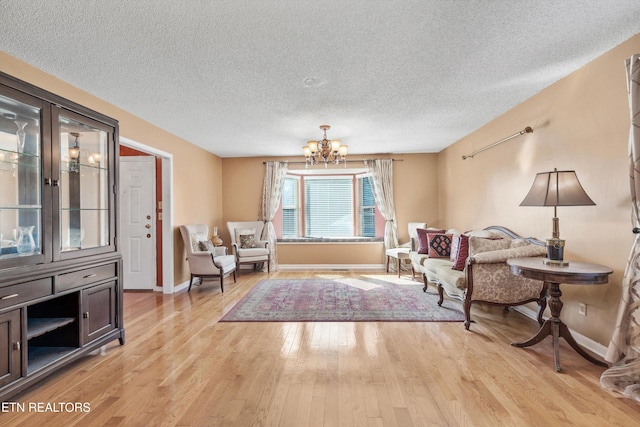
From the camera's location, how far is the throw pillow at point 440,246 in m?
4.54

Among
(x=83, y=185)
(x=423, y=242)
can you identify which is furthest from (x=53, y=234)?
(x=423, y=242)

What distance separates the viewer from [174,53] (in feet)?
Result: 7.77

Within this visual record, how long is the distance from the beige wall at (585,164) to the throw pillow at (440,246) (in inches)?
30.6

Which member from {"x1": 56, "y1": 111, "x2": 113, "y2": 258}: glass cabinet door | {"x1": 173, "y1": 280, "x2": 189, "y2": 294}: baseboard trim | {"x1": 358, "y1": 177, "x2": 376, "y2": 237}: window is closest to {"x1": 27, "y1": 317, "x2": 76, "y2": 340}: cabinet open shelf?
{"x1": 56, "y1": 111, "x2": 113, "y2": 258}: glass cabinet door

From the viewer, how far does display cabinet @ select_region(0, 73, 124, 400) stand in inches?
77.8

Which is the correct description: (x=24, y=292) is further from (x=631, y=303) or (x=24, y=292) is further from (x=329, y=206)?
(x=329, y=206)

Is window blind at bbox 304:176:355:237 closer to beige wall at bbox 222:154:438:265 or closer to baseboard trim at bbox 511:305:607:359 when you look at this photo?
beige wall at bbox 222:154:438:265

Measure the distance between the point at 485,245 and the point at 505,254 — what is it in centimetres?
36

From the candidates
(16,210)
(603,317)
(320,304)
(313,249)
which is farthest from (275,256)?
(603,317)

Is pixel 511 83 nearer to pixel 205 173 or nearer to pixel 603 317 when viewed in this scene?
pixel 603 317

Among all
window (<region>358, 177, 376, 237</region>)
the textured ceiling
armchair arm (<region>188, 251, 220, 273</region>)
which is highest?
the textured ceiling

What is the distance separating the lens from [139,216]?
15.8 ft

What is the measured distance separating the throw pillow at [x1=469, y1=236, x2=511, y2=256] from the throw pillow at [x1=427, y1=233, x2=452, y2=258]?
115 cm

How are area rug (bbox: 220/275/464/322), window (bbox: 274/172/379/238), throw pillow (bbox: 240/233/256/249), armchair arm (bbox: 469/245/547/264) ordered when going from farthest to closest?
window (bbox: 274/172/379/238) → throw pillow (bbox: 240/233/256/249) → area rug (bbox: 220/275/464/322) → armchair arm (bbox: 469/245/547/264)
